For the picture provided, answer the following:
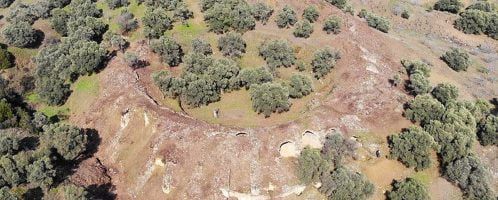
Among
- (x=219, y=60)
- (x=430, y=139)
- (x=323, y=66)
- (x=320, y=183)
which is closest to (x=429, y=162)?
(x=430, y=139)

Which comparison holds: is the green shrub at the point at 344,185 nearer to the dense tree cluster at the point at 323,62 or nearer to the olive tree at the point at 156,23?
the dense tree cluster at the point at 323,62

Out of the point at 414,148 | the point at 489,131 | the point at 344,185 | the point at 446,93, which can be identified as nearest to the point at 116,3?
the point at 344,185

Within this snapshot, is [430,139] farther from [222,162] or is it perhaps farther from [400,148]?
[222,162]

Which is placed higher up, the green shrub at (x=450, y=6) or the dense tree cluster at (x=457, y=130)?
the dense tree cluster at (x=457, y=130)

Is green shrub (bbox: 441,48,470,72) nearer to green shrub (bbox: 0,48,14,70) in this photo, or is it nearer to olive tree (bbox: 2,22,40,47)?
olive tree (bbox: 2,22,40,47)

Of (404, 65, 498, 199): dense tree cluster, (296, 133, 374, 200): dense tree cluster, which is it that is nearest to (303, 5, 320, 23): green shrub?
(404, 65, 498, 199): dense tree cluster

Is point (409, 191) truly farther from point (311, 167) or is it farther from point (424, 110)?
point (424, 110)

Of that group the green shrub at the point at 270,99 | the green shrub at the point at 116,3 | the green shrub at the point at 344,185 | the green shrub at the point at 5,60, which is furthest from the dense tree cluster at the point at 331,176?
the green shrub at the point at 5,60
